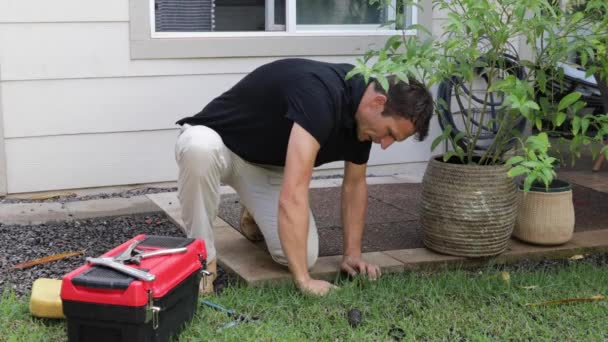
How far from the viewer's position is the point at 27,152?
5.01 meters

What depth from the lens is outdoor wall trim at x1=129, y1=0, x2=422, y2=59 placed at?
5098 mm

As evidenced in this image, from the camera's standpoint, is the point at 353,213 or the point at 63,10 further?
the point at 63,10

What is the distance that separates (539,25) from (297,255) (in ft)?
4.94

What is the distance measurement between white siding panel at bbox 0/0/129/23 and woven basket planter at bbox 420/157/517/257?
2275 millimetres

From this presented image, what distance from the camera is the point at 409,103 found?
10.3 ft

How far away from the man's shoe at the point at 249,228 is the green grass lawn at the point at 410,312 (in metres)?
0.63

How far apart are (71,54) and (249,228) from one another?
68.8 inches

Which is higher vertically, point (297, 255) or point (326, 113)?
point (326, 113)

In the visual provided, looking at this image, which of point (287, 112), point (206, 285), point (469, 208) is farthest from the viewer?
point (469, 208)

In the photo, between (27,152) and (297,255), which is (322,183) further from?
(297,255)

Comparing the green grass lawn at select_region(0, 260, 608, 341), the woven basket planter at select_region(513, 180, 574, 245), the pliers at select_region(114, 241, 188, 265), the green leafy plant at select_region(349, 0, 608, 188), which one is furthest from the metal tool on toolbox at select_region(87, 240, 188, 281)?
the woven basket planter at select_region(513, 180, 574, 245)

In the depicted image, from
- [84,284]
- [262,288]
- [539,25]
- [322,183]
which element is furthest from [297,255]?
[322,183]

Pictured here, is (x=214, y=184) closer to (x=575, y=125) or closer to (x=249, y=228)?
(x=249, y=228)

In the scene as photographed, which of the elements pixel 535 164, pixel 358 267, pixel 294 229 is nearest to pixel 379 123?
pixel 294 229
